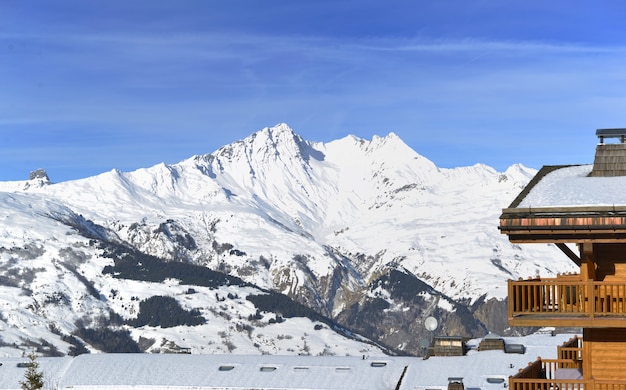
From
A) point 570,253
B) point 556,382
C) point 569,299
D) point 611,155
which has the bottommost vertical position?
point 556,382

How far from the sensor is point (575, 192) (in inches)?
1587

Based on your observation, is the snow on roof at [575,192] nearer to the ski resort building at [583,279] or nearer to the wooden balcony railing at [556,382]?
the ski resort building at [583,279]

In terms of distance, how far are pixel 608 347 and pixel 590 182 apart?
6.49 m

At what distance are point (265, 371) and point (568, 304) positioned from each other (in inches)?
4293

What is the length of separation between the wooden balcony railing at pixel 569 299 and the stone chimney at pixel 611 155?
7185 millimetres

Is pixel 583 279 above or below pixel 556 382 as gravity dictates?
above

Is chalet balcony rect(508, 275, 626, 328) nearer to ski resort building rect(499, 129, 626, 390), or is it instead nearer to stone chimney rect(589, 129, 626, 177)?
ski resort building rect(499, 129, 626, 390)

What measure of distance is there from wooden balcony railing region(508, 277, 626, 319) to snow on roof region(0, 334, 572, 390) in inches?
3775

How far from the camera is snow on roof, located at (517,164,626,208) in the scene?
126ft

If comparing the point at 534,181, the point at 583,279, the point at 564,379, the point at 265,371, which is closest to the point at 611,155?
the point at 534,181

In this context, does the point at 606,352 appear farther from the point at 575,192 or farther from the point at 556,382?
the point at 575,192

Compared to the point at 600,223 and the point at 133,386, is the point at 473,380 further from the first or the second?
the point at 600,223

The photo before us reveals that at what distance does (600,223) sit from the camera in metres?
37.1

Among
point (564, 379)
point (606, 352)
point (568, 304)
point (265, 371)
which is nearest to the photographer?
point (568, 304)
